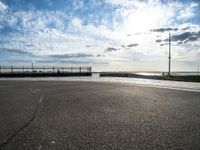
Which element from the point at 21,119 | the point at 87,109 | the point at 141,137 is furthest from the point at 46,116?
the point at 141,137

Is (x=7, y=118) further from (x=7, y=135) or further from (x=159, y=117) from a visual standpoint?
(x=159, y=117)

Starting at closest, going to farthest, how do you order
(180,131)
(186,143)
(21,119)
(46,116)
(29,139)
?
(186,143) → (29,139) → (180,131) → (21,119) → (46,116)

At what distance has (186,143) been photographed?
400 cm

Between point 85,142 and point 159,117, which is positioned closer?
point 85,142

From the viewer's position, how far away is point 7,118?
6062 mm

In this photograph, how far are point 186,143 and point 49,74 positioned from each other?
140 feet

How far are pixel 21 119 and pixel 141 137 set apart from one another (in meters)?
3.65

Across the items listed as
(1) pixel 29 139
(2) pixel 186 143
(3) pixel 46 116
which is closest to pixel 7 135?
(1) pixel 29 139

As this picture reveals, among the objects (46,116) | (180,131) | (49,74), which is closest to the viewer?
(180,131)

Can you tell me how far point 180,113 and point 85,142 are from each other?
4.03 metres

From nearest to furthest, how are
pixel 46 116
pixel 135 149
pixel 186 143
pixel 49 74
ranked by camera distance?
1. pixel 135 149
2. pixel 186 143
3. pixel 46 116
4. pixel 49 74

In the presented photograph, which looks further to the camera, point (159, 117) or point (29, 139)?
point (159, 117)

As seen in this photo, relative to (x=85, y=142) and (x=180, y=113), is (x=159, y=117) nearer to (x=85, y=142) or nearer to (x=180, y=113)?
(x=180, y=113)

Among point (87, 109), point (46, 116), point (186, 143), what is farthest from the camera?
point (87, 109)
